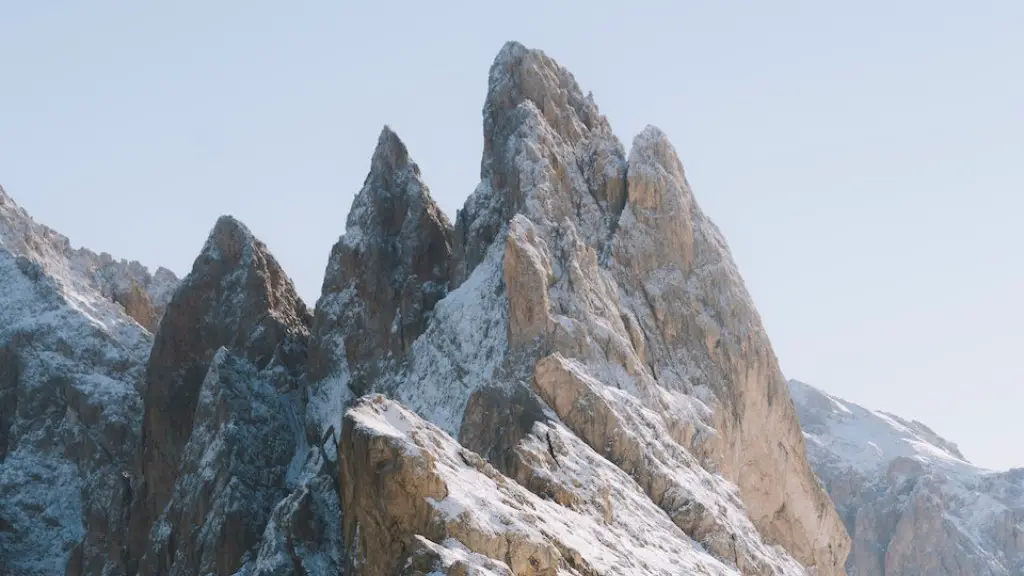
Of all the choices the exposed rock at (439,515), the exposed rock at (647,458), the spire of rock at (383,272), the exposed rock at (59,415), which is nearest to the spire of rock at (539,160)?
the spire of rock at (383,272)

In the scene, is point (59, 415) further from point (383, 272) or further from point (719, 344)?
point (719, 344)

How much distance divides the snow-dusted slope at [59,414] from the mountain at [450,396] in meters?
0.24

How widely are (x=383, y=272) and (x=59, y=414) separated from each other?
37585mm

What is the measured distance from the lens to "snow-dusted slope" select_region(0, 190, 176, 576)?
17900 cm

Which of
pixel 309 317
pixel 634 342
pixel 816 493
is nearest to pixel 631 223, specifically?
pixel 634 342

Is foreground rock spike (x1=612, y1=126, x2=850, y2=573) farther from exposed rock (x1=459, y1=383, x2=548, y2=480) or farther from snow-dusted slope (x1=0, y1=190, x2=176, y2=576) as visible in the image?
snow-dusted slope (x1=0, y1=190, x2=176, y2=576)

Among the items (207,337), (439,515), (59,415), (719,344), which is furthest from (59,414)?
(439,515)

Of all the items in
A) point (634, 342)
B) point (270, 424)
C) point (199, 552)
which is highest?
point (634, 342)

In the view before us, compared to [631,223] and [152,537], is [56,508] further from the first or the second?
[631,223]

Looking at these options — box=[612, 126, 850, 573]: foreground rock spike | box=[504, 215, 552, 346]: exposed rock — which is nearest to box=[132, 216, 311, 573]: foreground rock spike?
box=[612, 126, 850, 573]: foreground rock spike

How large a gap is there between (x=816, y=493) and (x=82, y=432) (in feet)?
209

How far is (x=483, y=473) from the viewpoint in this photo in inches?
4392

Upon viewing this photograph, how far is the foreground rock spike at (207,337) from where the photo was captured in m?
168

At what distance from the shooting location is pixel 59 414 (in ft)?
607
